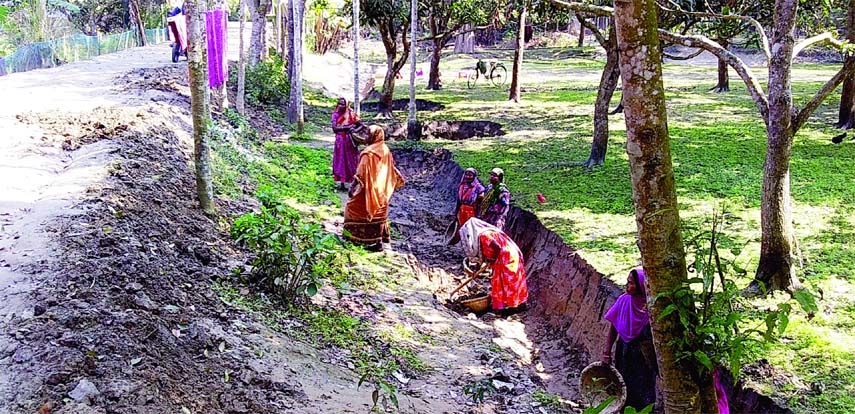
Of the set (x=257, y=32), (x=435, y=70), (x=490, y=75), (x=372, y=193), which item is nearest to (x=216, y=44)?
(x=257, y=32)

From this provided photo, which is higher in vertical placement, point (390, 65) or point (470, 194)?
point (390, 65)

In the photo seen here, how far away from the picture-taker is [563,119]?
17375 millimetres

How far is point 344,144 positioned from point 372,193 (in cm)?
294

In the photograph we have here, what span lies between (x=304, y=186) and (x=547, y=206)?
13.6 ft

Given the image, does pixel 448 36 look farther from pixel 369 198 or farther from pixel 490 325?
pixel 490 325

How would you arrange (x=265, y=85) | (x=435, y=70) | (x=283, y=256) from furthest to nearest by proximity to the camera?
(x=435, y=70) → (x=265, y=85) → (x=283, y=256)

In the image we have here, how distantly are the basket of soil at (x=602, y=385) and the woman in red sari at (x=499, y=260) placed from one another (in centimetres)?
251

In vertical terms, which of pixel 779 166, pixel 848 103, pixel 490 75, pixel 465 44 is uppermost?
pixel 465 44

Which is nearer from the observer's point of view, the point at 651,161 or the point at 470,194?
the point at 651,161

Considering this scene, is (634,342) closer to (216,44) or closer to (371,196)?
(371,196)

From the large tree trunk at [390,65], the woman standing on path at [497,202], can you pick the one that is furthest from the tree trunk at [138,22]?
the woman standing on path at [497,202]

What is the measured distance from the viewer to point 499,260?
8.38 meters

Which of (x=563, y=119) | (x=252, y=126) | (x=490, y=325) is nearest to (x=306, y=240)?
(x=490, y=325)

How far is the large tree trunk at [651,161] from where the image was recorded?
3.11m
